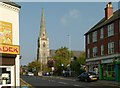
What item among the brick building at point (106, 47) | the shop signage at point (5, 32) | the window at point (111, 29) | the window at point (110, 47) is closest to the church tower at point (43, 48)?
the brick building at point (106, 47)

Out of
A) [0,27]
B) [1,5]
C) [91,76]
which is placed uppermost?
[1,5]

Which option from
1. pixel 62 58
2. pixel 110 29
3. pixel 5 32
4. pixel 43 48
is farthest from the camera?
pixel 43 48

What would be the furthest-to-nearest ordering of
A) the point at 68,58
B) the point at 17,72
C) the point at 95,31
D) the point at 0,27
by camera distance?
the point at 68,58 → the point at 95,31 → the point at 17,72 → the point at 0,27

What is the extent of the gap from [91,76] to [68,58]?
48.7 m

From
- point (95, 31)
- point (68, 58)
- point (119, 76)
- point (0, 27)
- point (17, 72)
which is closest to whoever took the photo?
point (0, 27)

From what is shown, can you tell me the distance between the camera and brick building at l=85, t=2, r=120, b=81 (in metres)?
45.8

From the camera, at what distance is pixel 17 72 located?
17547 millimetres

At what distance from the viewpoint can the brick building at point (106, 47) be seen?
4583 centimetres

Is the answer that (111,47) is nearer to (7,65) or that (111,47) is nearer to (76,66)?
(76,66)

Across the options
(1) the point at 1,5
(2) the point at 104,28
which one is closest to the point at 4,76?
(1) the point at 1,5

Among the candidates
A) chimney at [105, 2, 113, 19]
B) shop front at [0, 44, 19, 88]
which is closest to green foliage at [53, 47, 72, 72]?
chimney at [105, 2, 113, 19]

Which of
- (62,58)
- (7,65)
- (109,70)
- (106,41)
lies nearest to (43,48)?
(62,58)

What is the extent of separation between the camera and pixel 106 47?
49844 mm

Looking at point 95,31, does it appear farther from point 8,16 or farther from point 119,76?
point 8,16
